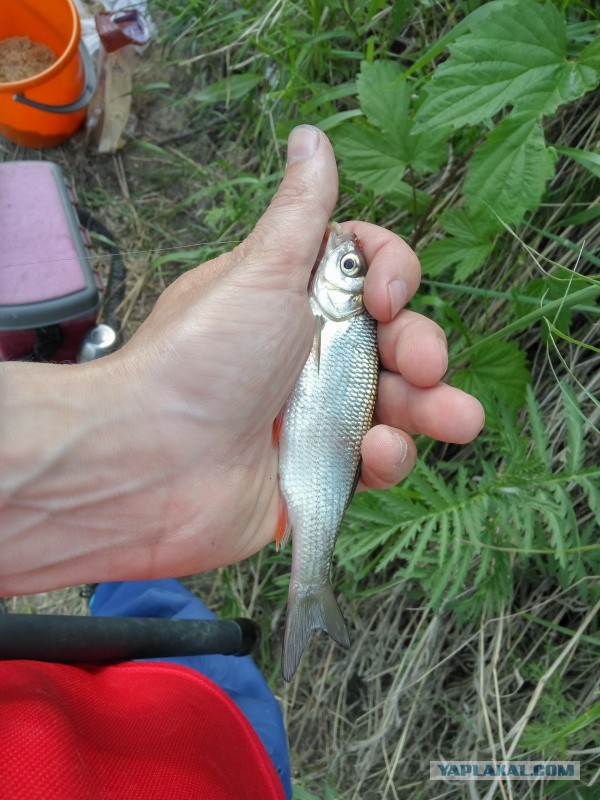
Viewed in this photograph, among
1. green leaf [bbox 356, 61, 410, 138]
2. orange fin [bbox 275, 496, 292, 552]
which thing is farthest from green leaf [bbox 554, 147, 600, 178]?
orange fin [bbox 275, 496, 292, 552]

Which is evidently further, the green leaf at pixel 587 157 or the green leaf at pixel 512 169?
the green leaf at pixel 587 157

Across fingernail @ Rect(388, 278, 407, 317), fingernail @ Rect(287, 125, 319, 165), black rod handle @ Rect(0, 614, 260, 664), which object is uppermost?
fingernail @ Rect(287, 125, 319, 165)

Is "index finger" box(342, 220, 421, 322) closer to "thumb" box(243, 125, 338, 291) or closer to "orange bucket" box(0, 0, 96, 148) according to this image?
"thumb" box(243, 125, 338, 291)

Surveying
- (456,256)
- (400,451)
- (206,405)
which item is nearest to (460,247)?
(456,256)

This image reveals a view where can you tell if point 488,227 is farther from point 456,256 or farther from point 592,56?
point 592,56

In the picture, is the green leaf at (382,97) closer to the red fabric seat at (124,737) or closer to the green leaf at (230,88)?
the green leaf at (230,88)

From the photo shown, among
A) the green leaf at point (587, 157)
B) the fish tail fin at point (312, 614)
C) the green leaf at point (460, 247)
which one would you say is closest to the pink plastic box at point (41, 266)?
the green leaf at point (460, 247)

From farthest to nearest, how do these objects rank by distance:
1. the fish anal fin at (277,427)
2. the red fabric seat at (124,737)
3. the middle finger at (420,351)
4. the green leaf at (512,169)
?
the fish anal fin at (277,427) → the middle finger at (420,351) → the green leaf at (512,169) → the red fabric seat at (124,737)

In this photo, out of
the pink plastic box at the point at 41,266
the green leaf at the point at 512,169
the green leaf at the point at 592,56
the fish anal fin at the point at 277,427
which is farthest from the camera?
the pink plastic box at the point at 41,266

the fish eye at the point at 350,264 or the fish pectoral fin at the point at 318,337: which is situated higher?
the fish eye at the point at 350,264
